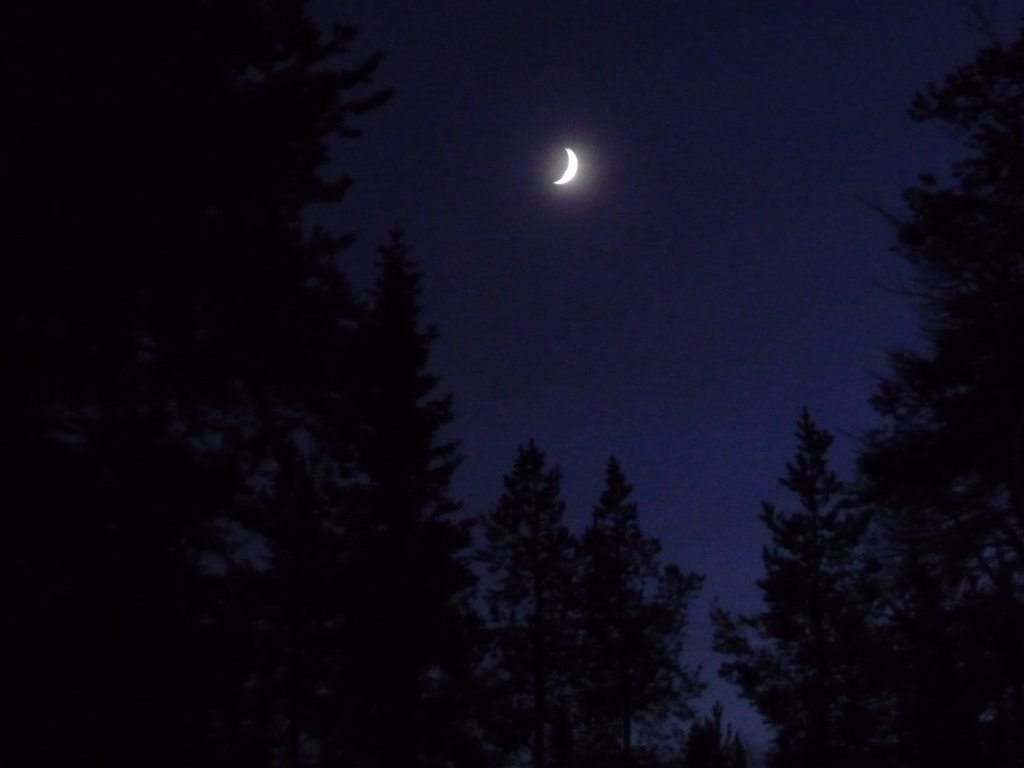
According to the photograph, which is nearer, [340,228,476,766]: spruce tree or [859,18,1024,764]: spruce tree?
[859,18,1024,764]: spruce tree

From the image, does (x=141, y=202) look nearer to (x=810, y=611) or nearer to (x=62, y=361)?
(x=62, y=361)

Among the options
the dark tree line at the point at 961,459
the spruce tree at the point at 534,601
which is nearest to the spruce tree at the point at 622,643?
the spruce tree at the point at 534,601

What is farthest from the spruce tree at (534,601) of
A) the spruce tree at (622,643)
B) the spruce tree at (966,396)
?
the spruce tree at (966,396)

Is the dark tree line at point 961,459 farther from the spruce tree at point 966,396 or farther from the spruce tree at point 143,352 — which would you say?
the spruce tree at point 143,352

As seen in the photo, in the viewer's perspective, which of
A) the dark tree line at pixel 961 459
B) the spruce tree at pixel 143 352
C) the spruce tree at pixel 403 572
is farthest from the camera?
the spruce tree at pixel 403 572

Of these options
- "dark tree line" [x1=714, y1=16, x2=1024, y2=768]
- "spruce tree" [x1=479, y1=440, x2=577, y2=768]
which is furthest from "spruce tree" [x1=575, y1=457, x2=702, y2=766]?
"dark tree line" [x1=714, y1=16, x2=1024, y2=768]

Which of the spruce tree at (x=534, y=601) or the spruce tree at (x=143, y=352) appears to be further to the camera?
the spruce tree at (x=534, y=601)

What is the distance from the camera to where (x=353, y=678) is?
2900 cm

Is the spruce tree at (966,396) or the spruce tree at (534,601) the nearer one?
the spruce tree at (966,396)

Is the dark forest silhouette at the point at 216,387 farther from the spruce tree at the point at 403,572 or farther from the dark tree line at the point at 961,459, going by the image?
the spruce tree at the point at 403,572

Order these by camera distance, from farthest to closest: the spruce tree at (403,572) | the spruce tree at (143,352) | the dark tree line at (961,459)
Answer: the spruce tree at (403,572) → the dark tree line at (961,459) → the spruce tree at (143,352)

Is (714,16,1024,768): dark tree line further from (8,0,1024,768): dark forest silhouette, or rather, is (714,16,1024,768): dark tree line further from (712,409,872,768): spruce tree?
(712,409,872,768): spruce tree

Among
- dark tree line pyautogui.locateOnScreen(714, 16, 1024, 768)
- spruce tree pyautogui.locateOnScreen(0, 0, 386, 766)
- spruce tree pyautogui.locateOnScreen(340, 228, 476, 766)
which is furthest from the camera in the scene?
spruce tree pyautogui.locateOnScreen(340, 228, 476, 766)

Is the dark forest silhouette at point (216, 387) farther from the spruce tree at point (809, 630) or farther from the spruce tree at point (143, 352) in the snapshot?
the spruce tree at point (809, 630)
